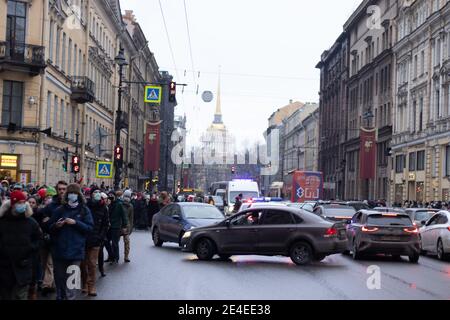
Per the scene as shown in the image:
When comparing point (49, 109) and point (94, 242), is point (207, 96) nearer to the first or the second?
point (49, 109)

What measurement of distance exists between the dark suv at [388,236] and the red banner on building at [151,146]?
1361 inches

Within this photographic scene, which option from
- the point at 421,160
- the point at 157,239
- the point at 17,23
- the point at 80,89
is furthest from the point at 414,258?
the point at 421,160

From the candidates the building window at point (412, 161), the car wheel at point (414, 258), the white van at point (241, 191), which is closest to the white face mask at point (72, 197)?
the car wheel at point (414, 258)

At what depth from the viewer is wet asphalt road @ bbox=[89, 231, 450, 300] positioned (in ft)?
46.7

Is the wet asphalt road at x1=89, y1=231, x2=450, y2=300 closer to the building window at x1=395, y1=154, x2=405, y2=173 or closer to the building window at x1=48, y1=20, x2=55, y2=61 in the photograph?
the building window at x1=48, y1=20, x2=55, y2=61

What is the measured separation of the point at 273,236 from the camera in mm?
20891

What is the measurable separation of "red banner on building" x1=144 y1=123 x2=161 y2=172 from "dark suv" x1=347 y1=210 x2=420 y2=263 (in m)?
34.6

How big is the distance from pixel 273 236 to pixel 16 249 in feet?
36.6

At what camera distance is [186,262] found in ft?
68.4

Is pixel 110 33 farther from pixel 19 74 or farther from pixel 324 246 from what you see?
pixel 324 246

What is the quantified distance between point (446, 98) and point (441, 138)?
2768mm

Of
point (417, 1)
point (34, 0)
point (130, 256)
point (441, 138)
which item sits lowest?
point (130, 256)

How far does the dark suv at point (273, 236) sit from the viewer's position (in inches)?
816
